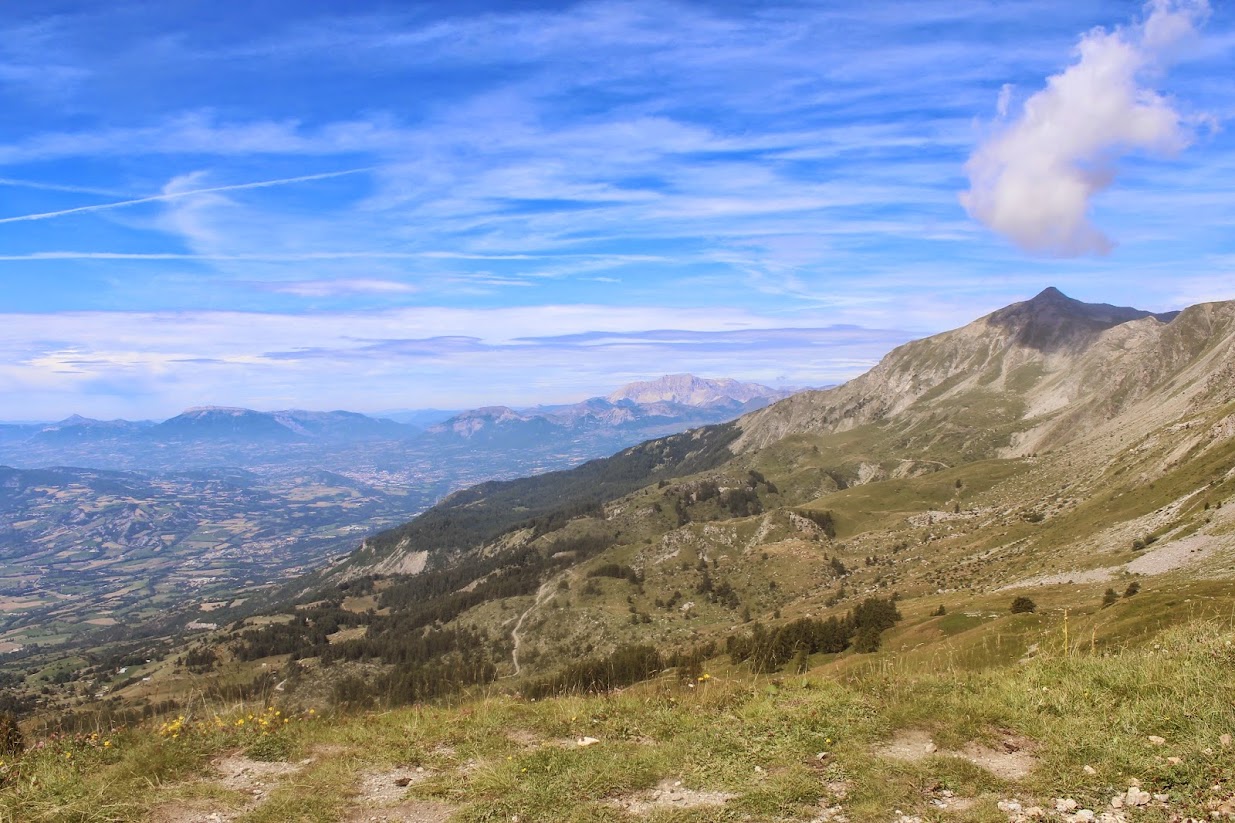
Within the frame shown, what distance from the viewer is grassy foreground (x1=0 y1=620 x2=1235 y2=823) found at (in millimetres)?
9891

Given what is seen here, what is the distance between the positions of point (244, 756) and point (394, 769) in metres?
3.53

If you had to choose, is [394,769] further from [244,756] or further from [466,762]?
[244,756]

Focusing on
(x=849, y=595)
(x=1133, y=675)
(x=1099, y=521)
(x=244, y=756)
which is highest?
(x=1133, y=675)

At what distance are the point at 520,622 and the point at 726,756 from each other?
505ft

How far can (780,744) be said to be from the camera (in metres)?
11.9

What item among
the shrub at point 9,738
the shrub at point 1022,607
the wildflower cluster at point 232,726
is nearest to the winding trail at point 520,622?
the shrub at point 1022,607

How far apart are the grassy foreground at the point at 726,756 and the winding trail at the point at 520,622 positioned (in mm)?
123223

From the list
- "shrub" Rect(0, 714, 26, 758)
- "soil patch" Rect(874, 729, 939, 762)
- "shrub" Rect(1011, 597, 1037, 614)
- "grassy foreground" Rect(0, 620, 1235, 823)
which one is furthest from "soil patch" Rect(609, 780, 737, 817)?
"shrub" Rect(1011, 597, 1037, 614)

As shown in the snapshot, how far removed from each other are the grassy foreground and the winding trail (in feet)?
404

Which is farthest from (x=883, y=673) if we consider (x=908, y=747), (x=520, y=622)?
(x=520, y=622)

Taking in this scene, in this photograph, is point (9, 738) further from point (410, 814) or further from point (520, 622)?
point (520, 622)

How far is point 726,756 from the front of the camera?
11.6 m

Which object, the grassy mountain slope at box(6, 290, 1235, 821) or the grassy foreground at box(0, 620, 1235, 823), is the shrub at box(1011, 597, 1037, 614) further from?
the grassy foreground at box(0, 620, 1235, 823)

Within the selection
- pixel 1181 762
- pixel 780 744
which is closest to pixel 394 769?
pixel 780 744
